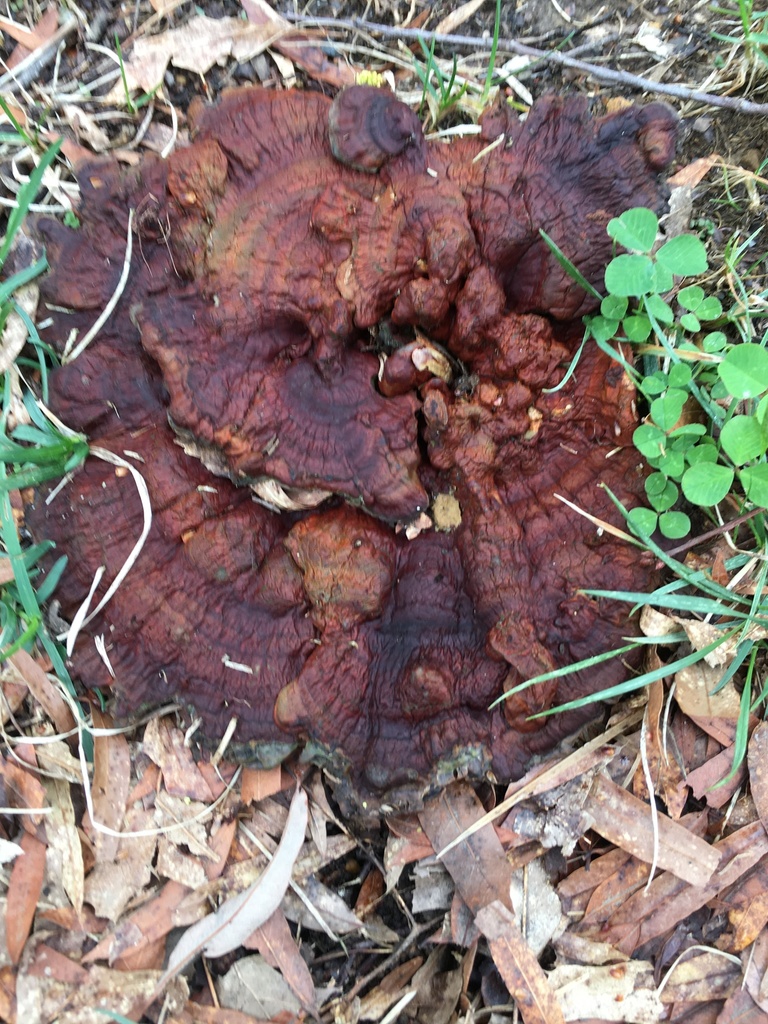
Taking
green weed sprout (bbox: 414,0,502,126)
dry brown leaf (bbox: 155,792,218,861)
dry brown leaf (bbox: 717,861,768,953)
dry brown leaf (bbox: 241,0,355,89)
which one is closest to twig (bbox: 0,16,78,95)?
dry brown leaf (bbox: 241,0,355,89)

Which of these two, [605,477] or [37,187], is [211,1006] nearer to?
[605,477]

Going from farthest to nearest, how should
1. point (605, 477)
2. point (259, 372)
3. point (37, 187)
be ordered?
point (37, 187) < point (605, 477) < point (259, 372)

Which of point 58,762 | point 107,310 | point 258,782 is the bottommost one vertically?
point 258,782

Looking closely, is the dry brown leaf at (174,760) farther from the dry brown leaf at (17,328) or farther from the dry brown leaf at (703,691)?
the dry brown leaf at (703,691)

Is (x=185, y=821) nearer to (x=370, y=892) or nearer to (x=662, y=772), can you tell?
(x=370, y=892)

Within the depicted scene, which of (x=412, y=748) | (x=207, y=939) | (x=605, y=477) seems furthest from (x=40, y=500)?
(x=605, y=477)

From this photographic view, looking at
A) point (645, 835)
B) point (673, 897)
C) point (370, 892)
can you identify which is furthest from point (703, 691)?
point (370, 892)

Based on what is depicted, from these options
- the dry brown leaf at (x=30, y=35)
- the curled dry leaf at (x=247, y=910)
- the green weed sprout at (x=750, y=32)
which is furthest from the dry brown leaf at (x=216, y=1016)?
the green weed sprout at (x=750, y=32)
